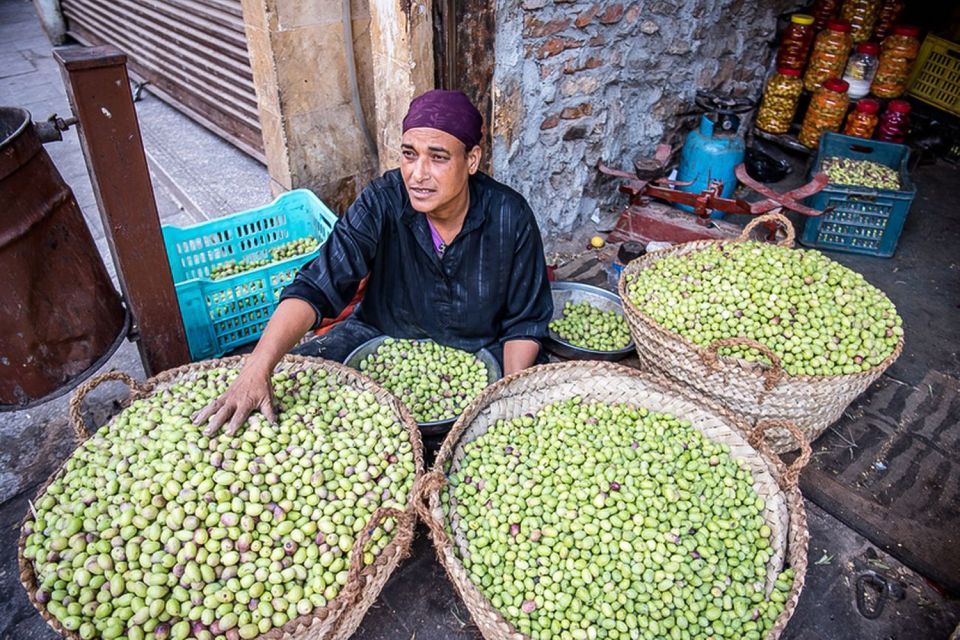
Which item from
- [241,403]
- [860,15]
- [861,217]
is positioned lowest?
[861,217]

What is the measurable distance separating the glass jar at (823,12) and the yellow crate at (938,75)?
841 millimetres

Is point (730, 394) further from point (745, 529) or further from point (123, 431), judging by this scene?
point (123, 431)

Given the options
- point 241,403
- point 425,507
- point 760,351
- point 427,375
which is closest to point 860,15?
point 760,351

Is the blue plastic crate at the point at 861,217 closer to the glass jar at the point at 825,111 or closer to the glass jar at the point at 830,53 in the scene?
the glass jar at the point at 825,111

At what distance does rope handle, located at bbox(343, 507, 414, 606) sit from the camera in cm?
163

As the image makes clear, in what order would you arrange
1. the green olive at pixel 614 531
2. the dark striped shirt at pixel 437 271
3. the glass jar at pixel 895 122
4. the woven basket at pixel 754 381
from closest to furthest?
the green olive at pixel 614 531 < the woven basket at pixel 754 381 < the dark striped shirt at pixel 437 271 < the glass jar at pixel 895 122

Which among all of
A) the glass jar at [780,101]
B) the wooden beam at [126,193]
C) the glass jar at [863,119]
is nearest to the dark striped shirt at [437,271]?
the wooden beam at [126,193]

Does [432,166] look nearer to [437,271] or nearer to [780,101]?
[437,271]

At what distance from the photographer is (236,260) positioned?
11.4 feet

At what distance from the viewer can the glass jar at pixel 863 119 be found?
5055mm

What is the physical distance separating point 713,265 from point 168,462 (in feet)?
7.51

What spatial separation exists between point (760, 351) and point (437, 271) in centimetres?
134

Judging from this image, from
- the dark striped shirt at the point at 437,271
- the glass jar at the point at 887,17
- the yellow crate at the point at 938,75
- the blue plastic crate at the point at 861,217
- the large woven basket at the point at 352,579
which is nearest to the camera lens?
the large woven basket at the point at 352,579

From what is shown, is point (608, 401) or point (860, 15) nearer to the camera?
point (608, 401)
